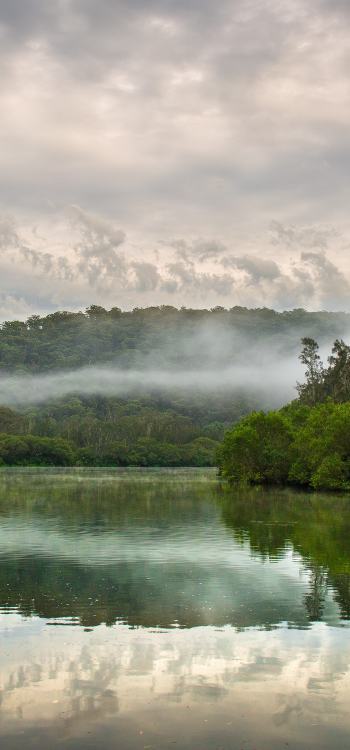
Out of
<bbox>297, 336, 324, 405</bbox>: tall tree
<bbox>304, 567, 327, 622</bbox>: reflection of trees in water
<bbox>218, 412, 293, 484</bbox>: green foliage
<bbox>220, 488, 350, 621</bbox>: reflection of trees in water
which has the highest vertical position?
<bbox>297, 336, 324, 405</bbox>: tall tree

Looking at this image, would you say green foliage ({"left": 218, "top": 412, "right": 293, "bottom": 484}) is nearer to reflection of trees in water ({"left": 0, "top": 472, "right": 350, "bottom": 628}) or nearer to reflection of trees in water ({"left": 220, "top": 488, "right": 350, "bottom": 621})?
reflection of trees in water ({"left": 220, "top": 488, "right": 350, "bottom": 621})

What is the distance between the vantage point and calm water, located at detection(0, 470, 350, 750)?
13477mm

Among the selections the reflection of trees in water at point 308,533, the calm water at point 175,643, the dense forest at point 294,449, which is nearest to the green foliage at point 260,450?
the dense forest at point 294,449

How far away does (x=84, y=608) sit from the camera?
23172 millimetres

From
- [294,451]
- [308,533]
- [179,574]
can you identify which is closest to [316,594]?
[179,574]

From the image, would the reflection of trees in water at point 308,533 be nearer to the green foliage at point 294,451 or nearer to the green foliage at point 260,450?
the green foliage at point 294,451

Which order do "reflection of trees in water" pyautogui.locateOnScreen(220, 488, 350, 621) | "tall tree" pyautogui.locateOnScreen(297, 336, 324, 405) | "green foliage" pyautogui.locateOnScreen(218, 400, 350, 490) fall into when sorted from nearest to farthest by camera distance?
1. "reflection of trees in water" pyautogui.locateOnScreen(220, 488, 350, 621)
2. "green foliage" pyautogui.locateOnScreen(218, 400, 350, 490)
3. "tall tree" pyautogui.locateOnScreen(297, 336, 324, 405)

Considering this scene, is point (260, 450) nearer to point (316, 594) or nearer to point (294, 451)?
point (294, 451)

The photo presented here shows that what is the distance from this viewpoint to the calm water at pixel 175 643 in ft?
44.2

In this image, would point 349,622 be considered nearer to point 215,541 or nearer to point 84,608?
point 84,608

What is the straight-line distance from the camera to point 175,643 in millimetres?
19125

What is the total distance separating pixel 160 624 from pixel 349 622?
5142 millimetres

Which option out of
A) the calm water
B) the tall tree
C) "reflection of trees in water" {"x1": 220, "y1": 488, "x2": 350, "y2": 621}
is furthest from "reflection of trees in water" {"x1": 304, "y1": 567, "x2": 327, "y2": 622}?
the tall tree

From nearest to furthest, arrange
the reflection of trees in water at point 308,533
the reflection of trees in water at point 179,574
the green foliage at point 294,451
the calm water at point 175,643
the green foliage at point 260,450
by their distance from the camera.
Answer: the calm water at point 175,643 → the reflection of trees in water at point 179,574 → the reflection of trees in water at point 308,533 → the green foliage at point 294,451 → the green foliage at point 260,450
